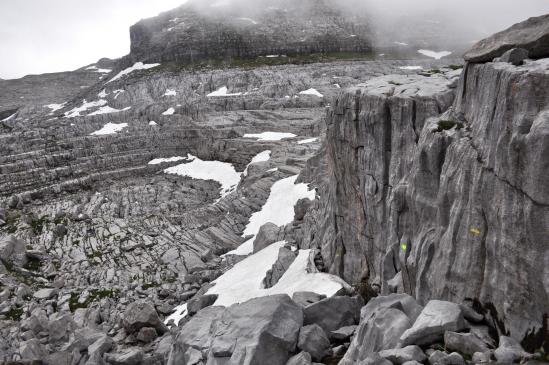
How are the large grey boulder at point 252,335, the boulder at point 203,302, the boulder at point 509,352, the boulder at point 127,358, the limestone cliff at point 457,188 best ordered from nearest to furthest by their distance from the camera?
1. the boulder at point 509,352
2. the limestone cliff at point 457,188
3. the large grey boulder at point 252,335
4. the boulder at point 127,358
5. the boulder at point 203,302

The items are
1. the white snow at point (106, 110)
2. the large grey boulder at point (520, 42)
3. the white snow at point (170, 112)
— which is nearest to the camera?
the large grey boulder at point (520, 42)

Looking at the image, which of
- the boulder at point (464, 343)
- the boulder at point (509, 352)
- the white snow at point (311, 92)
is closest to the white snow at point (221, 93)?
the white snow at point (311, 92)

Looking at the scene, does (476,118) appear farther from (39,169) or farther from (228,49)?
(228,49)

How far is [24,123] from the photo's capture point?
10956 centimetres

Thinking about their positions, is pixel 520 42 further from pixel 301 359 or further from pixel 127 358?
pixel 127 358

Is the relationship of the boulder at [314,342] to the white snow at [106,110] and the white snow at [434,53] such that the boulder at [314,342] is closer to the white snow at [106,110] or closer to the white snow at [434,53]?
the white snow at [106,110]

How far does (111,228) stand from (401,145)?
42.9 metres

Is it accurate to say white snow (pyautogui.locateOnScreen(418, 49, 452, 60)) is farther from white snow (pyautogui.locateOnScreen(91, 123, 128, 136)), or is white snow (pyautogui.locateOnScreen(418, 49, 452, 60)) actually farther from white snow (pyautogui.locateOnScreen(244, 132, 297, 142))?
white snow (pyautogui.locateOnScreen(91, 123, 128, 136))

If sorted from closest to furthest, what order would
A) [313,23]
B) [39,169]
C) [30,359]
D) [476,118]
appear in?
[476,118]
[30,359]
[39,169]
[313,23]

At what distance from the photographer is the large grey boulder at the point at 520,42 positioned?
13.3 metres

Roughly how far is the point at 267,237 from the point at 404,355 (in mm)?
28283

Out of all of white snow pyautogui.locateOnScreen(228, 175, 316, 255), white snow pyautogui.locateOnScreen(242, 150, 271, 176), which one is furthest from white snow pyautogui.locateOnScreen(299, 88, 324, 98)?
white snow pyautogui.locateOnScreen(228, 175, 316, 255)

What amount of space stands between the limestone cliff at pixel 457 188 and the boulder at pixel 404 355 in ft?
9.08

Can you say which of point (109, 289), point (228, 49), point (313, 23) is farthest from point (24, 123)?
point (313, 23)
